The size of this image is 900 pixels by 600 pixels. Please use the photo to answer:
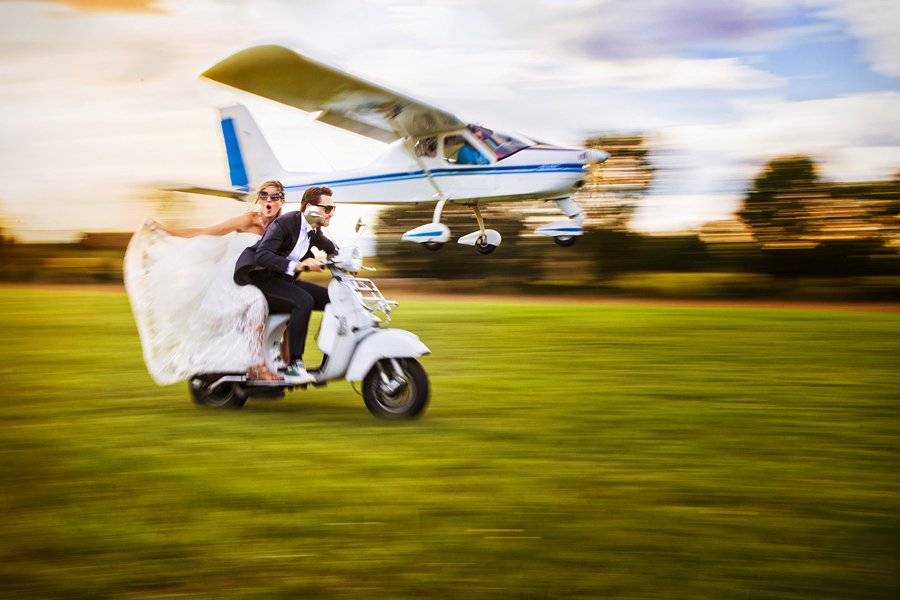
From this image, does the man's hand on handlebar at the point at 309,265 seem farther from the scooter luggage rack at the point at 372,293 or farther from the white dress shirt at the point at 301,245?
the scooter luggage rack at the point at 372,293

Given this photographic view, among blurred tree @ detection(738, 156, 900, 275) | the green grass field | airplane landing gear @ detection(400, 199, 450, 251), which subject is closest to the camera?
the green grass field

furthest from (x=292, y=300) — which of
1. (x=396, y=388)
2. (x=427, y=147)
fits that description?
(x=427, y=147)

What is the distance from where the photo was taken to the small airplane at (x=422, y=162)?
16.9 ft

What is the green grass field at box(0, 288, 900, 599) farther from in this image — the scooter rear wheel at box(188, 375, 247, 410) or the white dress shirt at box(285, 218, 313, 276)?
the white dress shirt at box(285, 218, 313, 276)

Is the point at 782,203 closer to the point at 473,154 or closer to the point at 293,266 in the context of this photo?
the point at 473,154

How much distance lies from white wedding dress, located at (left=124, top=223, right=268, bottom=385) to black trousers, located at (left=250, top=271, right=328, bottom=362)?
0.21 ft

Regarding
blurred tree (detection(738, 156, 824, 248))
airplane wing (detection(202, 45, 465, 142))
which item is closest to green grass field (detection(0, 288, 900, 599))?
airplane wing (detection(202, 45, 465, 142))

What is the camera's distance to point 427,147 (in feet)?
17.9

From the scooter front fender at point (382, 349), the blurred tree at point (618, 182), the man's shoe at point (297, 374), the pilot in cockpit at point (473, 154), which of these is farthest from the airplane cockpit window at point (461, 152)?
the blurred tree at point (618, 182)

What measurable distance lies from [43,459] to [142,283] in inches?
48.9

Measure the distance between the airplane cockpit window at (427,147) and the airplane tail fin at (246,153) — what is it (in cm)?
82

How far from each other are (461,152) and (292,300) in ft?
4.19

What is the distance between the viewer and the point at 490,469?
4.27 metres

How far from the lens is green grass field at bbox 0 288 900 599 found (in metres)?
3.05
